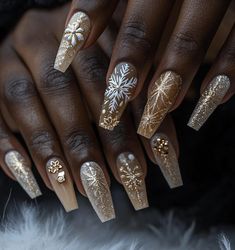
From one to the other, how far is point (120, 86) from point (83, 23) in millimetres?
78

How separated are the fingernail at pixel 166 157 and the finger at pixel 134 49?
8 centimetres

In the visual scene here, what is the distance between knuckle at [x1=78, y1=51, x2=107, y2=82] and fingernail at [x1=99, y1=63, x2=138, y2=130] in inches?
3.5

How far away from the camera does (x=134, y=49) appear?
56cm

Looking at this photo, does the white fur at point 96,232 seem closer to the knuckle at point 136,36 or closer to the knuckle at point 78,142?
the knuckle at point 78,142

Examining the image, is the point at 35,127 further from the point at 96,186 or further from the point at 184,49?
the point at 184,49

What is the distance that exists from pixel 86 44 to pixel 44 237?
24cm

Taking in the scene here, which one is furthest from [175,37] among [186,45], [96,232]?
[96,232]

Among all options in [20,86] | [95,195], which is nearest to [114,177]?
[95,195]

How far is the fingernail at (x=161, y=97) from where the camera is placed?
1.82 feet

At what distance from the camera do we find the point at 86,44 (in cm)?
59

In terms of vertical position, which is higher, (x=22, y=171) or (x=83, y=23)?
(x=83, y=23)

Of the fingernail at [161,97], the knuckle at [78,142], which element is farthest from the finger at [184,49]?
the knuckle at [78,142]

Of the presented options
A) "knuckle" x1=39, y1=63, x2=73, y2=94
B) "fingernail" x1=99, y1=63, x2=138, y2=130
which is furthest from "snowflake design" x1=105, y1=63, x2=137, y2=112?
"knuckle" x1=39, y1=63, x2=73, y2=94

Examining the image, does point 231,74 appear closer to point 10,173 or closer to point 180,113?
point 180,113
